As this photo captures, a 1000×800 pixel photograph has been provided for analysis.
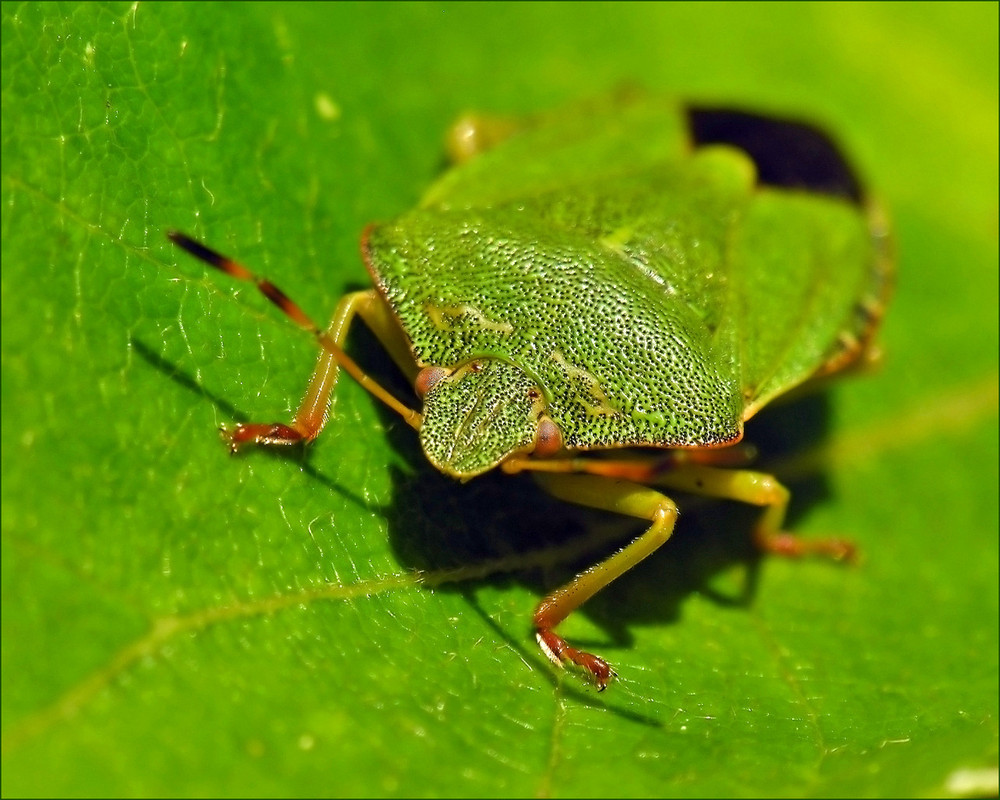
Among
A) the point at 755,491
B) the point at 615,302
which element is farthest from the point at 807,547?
the point at 615,302

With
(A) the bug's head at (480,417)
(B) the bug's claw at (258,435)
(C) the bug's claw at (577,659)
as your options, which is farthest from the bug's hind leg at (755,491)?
(B) the bug's claw at (258,435)

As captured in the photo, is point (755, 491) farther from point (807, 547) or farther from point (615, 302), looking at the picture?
point (615, 302)

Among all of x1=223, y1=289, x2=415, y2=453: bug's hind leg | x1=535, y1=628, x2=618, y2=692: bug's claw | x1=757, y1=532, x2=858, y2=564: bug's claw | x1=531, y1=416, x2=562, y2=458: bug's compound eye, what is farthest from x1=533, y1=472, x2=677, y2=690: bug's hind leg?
x1=757, y1=532, x2=858, y2=564: bug's claw

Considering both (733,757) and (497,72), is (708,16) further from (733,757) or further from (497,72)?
(733,757)

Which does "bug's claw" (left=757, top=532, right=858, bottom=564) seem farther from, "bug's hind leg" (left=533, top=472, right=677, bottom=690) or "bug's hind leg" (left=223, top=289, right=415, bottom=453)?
"bug's hind leg" (left=223, top=289, right=415, bottom=453)

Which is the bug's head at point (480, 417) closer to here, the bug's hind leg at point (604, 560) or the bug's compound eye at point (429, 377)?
the bug's compound eye at point (429, 377)

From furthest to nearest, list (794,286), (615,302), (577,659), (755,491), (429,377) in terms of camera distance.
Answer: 1. (794,286)
2. (755,491)
3. (615,302)
4. (429,377)
5. (577,659)

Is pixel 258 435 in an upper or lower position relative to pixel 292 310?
lower

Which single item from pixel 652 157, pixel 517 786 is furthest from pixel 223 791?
pixel 652 157
